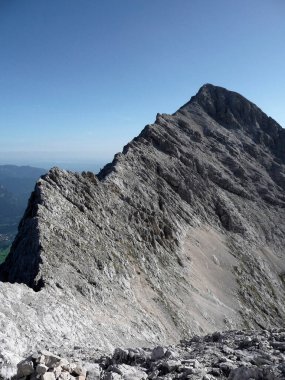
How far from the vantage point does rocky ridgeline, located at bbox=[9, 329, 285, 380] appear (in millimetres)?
17188

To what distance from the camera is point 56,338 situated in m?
30.2

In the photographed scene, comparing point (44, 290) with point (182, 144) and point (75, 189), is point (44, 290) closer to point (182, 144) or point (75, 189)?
point (75, 189)

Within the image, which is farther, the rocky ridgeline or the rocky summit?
the rocky summit

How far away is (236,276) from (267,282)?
11373 millimetres

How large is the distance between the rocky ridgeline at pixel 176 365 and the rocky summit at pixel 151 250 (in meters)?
3.01

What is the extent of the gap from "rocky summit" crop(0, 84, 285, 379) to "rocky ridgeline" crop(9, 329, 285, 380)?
3007mm

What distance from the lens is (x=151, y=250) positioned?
6750 cm

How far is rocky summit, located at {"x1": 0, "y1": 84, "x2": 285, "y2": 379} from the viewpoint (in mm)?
35844

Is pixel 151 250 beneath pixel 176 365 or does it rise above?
beneath

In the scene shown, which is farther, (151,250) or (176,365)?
(151,250)

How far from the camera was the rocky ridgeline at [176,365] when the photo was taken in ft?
56.4

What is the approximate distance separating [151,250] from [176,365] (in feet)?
160

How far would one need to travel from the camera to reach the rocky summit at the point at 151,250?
35844mm

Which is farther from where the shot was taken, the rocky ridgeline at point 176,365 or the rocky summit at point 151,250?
the rocky summit at point 151,250
